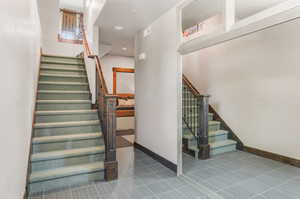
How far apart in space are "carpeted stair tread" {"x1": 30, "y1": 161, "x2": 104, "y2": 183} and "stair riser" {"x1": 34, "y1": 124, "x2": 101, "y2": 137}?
64cm

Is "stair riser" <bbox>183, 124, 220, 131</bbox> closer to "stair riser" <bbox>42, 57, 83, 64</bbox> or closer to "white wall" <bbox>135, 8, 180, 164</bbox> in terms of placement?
"white wall" <bbox>135, 8, 180, 164</bbox>

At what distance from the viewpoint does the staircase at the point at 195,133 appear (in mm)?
3693

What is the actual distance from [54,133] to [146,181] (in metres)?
1.66

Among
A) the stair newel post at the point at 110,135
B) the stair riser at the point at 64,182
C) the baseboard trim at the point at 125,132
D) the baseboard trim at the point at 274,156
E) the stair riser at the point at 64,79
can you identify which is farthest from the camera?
the baseboard trim at the point at 125,132

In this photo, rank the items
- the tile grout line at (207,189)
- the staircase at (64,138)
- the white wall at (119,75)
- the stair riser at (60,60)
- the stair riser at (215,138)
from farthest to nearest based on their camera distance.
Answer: the white wall at (119,75) < the stair riser at (60,60) < the stair riser at (215,138) < the staircase at (64,138) < the tile grout line at (207,189)

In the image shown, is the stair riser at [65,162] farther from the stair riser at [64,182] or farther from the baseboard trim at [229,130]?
the baseboard trim at [229,130]

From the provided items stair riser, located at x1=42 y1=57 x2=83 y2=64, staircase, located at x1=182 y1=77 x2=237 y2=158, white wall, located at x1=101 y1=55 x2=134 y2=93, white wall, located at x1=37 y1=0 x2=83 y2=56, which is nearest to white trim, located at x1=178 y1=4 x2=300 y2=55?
staircase, located at x1=182 y1=77 x2=237 y2=158

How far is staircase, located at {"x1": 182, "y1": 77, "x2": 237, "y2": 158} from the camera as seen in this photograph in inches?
145

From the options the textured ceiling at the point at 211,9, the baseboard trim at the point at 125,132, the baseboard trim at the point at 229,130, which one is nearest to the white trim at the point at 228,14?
the textured ceiling at the point at 211,9

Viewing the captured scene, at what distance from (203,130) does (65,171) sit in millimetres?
2461

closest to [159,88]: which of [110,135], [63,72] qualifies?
[110,135]

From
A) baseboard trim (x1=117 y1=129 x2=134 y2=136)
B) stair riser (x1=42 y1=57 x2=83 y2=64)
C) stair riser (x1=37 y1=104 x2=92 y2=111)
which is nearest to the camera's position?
stair riser (x1=37 y1=104 x2=92 y2=111)

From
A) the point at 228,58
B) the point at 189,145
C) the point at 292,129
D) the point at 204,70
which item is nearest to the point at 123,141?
the point at 189,145

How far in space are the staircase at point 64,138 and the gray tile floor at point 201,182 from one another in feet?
0.65
